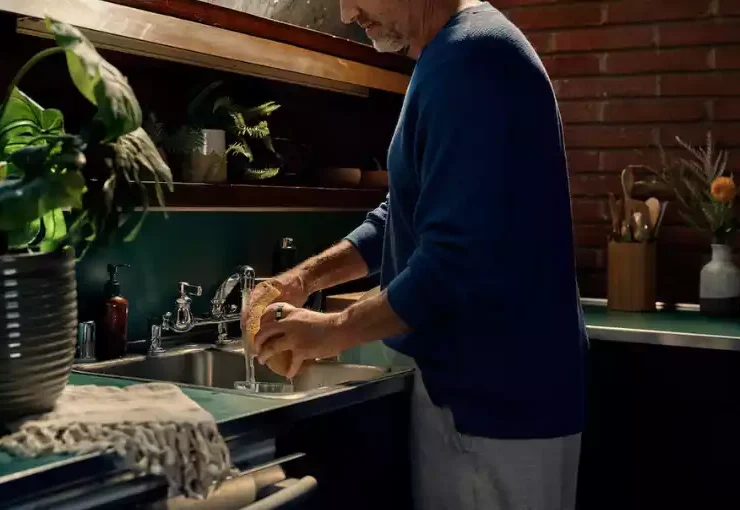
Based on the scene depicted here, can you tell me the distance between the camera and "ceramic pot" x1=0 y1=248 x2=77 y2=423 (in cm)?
126

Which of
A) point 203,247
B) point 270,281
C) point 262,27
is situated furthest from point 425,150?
point 203,247

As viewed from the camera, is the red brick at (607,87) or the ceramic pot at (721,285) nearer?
the ceramic pot at (721,285)

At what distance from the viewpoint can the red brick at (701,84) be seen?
8.91 feet

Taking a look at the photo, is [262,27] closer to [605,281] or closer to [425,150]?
[425,150]

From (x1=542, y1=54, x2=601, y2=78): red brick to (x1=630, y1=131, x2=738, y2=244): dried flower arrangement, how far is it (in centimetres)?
33

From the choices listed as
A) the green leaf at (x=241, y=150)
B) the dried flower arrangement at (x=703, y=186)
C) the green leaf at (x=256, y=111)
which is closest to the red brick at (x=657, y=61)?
the dried flower arrangement at (x=703, y=186)

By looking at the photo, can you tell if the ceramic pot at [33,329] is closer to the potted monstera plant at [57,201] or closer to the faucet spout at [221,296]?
the potted monstera plant at [57,201]

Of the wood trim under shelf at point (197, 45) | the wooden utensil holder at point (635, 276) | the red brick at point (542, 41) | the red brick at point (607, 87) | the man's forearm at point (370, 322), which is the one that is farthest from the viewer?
the red brick at point (542, 41)

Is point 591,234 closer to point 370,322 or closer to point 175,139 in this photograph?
point 175,139

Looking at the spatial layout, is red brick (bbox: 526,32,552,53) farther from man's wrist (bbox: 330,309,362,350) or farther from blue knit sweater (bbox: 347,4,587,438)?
man's wrist (bbox: 330,309,362,350)

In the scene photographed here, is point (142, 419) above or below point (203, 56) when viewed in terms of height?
below

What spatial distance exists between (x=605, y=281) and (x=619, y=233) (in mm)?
210

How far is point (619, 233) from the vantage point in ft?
9.06

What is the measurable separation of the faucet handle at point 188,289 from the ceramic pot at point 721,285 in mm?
1354
